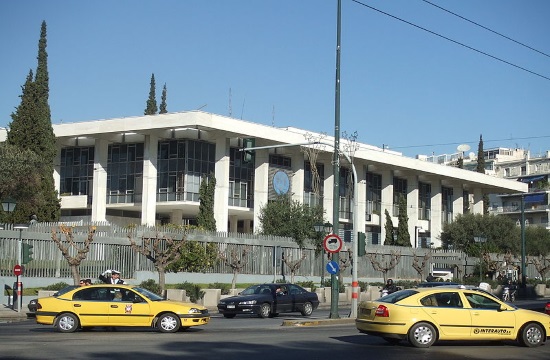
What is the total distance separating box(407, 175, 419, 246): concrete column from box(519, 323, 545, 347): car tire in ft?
207

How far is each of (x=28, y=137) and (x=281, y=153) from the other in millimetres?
22329

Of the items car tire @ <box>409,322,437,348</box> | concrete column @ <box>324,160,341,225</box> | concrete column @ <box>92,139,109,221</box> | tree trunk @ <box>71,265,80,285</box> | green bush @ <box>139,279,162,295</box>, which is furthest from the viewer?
concrete column @ <box>324,160,341,225</box>

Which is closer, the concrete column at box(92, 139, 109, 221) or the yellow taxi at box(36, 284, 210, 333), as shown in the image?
the yellow taxi at box(36, 284, 210, 333)

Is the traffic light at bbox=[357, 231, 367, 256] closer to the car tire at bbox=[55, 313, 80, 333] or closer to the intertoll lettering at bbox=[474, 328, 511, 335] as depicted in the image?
the intertoll lettering at bbox=[474, 328, 511, 335]

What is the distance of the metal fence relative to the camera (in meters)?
37.5

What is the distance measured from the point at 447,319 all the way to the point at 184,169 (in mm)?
44750

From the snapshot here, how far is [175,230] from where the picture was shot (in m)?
46.2

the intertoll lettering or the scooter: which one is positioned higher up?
the intertoll lettering

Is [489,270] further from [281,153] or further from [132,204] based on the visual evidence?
[132,204]

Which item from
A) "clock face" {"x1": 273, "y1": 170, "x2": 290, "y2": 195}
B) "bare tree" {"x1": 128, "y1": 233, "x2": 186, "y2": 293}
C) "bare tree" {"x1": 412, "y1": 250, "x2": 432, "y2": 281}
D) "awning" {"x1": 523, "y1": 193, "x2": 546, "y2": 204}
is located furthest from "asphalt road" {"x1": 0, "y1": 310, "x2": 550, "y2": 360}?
"awning" {"x1": 523, "y1": 193, "x2": 546, "y2": 204}

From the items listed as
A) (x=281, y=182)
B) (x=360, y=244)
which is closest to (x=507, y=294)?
(x=360, y=244)

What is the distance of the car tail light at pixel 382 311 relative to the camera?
17.3m

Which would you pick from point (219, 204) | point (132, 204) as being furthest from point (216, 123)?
point (132, 204)

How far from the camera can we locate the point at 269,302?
30578 millimetres
